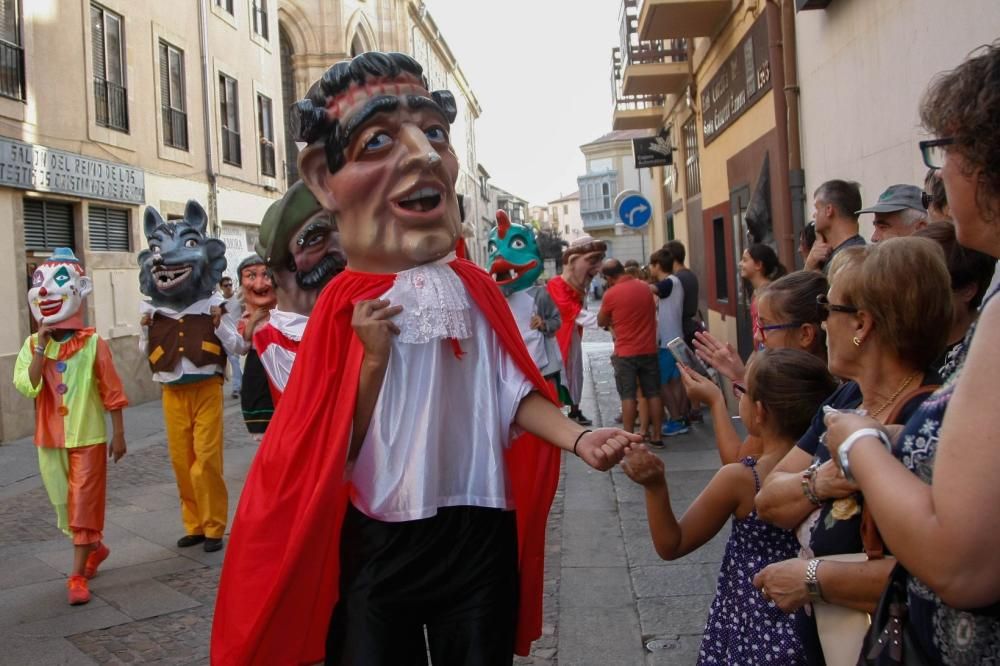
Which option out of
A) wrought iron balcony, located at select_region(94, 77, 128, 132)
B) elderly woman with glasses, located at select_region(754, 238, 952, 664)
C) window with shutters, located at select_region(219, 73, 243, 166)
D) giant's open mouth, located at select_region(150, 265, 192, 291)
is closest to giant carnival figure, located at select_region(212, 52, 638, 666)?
elderly woman with glasses, located at select_region(754, 238, 952, 664)

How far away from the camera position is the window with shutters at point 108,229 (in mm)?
14328

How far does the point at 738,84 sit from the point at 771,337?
8572 mm

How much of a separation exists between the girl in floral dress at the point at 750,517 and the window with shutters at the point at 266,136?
68.1 feet

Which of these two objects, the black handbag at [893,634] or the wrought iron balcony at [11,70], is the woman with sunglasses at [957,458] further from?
the wrought iron balcony at [11,70]

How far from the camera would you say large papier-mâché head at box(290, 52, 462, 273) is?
2896 mm

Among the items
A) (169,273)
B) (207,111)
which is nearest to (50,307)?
(169,273)

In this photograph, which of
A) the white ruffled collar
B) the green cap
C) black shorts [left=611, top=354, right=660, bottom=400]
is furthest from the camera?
black shorts [left=611, top=354, right=660, bottom=400]

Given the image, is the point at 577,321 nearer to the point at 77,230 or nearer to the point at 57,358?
the point at 57,358

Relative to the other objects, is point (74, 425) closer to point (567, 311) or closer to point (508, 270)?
point (508, 270)

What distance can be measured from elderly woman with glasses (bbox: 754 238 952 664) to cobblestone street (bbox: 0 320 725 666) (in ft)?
7.10

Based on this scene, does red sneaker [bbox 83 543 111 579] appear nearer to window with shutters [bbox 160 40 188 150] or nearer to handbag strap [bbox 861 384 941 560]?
handbag strap [bbox 861 384 941 560]

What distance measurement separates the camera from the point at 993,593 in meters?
1.46

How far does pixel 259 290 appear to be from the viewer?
20.8 ft

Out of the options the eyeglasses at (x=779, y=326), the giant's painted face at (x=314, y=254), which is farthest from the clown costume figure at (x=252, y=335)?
the eyeglasses at (x=779, y=326)
